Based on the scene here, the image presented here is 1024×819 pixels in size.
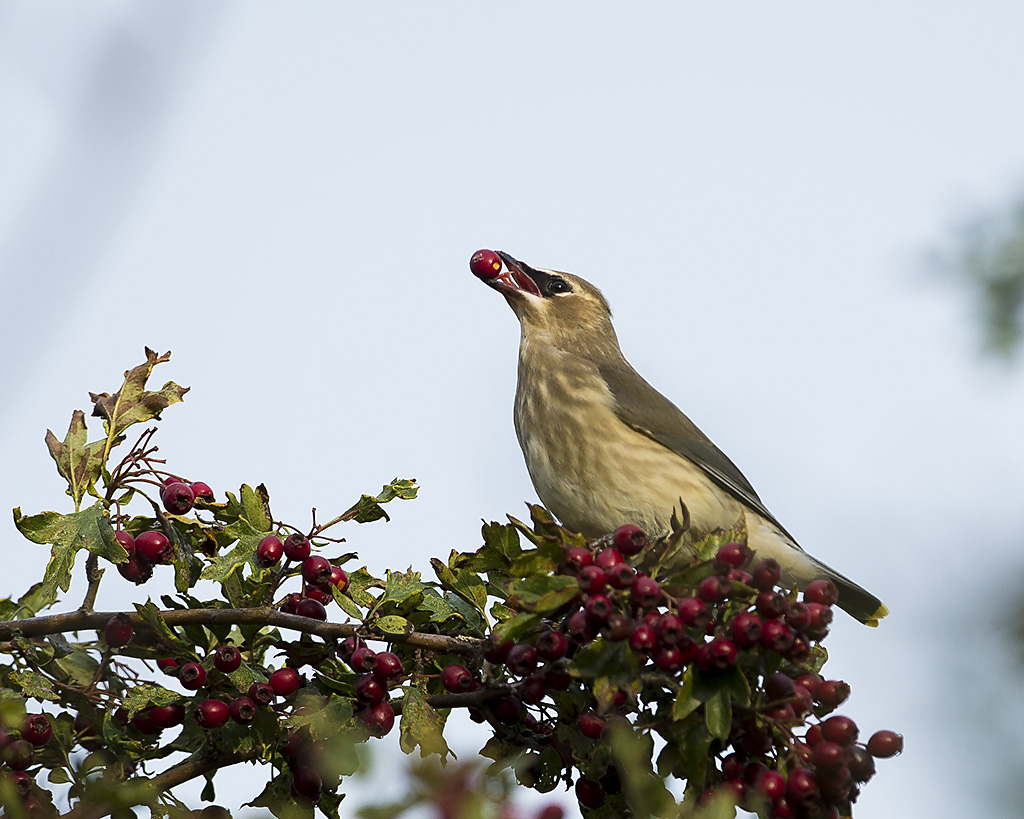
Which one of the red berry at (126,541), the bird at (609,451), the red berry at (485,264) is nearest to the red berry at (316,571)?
the red berry at (126,541)

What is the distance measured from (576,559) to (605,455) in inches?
115

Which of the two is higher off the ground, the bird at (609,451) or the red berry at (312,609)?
the bird at (609,451)

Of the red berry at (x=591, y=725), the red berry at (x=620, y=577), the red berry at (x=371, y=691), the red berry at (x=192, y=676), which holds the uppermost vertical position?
the red berry at (x=620, y=577)

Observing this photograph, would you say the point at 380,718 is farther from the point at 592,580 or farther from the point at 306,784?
the point at 592,580

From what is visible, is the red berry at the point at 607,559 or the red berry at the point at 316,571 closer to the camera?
the red berry at the point at 607,559

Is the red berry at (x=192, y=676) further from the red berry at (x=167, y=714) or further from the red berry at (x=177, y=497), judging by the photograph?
the red berry at (x=177, y=497)

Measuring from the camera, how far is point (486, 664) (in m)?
3.43

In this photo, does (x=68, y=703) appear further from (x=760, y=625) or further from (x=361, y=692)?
(x=760, y=625)

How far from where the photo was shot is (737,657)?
302 cm

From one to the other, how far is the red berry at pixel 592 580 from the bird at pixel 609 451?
268cm

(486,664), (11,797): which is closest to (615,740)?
(11,797)

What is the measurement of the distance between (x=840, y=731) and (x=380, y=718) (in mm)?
1133

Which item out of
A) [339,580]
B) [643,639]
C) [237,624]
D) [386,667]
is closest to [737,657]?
[643,639]

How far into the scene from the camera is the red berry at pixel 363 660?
3.35 metres
